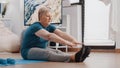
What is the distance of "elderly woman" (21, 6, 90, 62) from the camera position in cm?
306

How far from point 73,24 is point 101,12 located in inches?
24.5

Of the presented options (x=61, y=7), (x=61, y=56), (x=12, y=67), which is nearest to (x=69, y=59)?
(x=61, y=56)

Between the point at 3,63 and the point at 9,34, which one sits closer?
the point at 3,63

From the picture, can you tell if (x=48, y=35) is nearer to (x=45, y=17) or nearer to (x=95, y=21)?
(x=45, y=17)

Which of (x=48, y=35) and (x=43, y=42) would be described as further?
(x=43, y=42)

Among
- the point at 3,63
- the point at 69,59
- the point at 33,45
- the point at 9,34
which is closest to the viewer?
the point at 3,63

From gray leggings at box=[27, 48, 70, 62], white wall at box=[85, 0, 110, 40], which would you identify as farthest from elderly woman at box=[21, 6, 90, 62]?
white wall at box=[85, 0, 110, 40]

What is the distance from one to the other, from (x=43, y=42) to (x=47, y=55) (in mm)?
206

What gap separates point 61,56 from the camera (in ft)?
10.3

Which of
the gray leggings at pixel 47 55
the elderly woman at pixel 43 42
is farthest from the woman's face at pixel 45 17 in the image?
the gray leggings at pixel 47 55

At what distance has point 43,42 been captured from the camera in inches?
132

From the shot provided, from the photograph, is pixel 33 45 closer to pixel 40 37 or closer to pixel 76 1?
pixel 40 37

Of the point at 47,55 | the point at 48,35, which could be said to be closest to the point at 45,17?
the point at 48,35

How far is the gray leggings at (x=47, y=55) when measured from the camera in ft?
10.3
